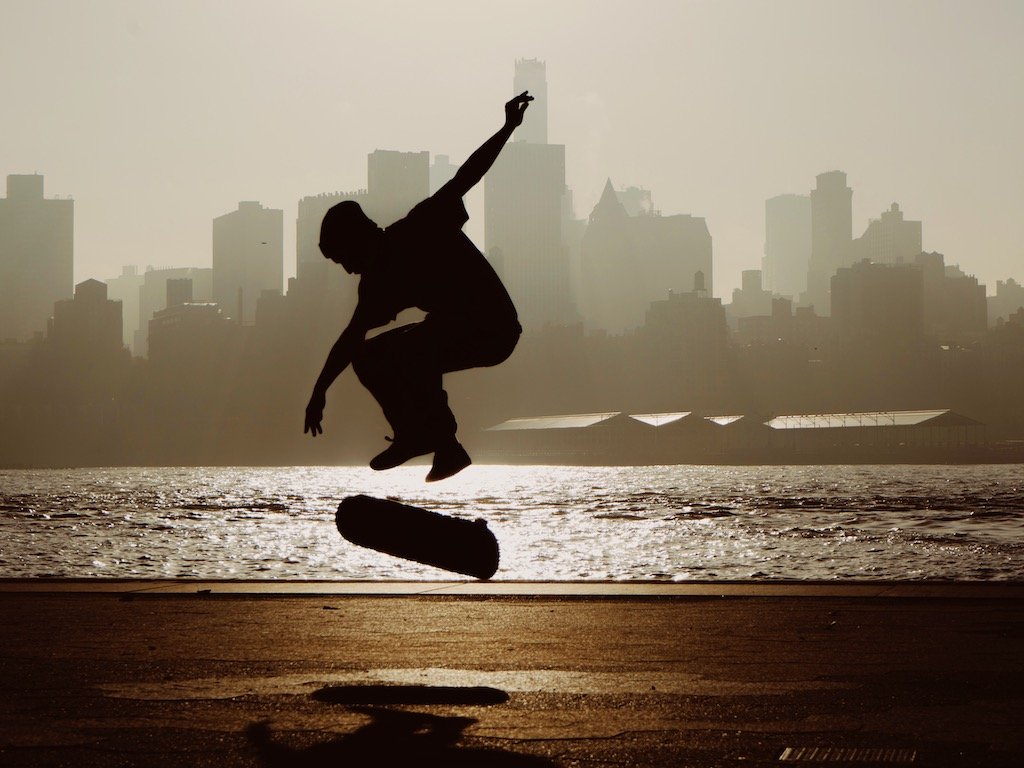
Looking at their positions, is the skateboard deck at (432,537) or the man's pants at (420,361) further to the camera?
the man's pants at (420,361)

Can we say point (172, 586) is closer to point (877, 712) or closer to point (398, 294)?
point (398, 294)

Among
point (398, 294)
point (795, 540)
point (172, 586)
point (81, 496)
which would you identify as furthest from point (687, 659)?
point (81, 496)

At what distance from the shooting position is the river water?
29203 mm

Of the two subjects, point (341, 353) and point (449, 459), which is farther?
point (449, 459)

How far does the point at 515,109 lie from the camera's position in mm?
9570

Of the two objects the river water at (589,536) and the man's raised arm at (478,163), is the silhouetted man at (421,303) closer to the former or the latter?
the man's raised arm at (478,163)

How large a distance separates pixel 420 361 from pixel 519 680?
2.45 metres

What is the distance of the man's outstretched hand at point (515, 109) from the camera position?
9.45 metres

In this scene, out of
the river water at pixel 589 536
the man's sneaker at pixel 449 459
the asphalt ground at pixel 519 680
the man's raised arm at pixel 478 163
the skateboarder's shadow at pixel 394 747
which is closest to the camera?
the skateboarder's shadow at pixel 394 747

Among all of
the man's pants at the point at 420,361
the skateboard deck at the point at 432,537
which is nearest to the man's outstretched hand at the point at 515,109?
the man's pants at the point at 420,361

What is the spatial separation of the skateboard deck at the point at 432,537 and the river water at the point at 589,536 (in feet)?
43.4

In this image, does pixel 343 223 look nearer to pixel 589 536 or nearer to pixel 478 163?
pixel 478 163

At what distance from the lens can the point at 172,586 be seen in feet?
49.4

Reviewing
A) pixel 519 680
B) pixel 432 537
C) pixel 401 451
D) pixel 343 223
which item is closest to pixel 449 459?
pixel 401 451
